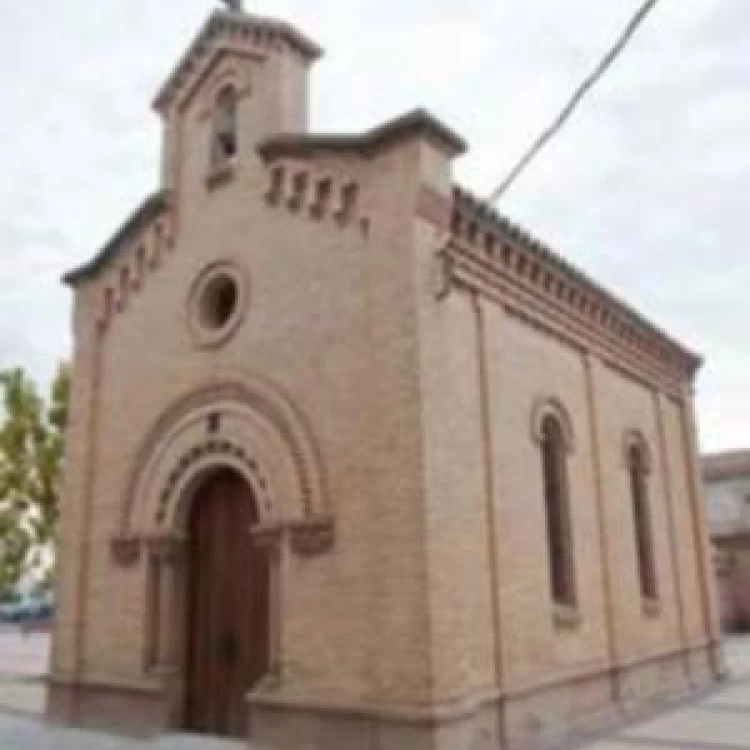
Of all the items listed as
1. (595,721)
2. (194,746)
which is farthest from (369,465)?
(595,721)

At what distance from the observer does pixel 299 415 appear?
9.75 meters

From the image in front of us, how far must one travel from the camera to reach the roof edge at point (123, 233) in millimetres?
12164

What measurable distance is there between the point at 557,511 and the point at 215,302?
4751mm

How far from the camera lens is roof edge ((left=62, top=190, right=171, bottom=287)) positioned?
12164mm

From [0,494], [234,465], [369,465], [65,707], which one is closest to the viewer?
[369,465]

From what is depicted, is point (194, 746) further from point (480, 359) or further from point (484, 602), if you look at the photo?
point (480, 359)

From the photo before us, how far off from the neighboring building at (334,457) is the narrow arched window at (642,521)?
2.2 inches

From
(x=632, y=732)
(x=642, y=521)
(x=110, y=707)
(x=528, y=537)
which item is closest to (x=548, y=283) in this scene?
(x=528, y=537)

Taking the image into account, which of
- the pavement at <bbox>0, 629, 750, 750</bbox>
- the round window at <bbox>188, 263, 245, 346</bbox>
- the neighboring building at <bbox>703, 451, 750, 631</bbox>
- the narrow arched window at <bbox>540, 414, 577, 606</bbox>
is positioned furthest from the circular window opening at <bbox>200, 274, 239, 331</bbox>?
the neighboring building at <bbox>703, 451, 750, 631</bbox>

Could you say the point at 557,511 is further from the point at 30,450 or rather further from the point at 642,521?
the point at 30,450

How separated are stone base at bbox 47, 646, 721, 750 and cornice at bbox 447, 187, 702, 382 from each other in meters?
4.34

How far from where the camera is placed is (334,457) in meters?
9.36

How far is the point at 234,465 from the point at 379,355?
2.22 m

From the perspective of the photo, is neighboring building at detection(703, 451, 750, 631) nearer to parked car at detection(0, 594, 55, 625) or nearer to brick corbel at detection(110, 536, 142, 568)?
brick corbel at detection(110, 536, 142, 568)
